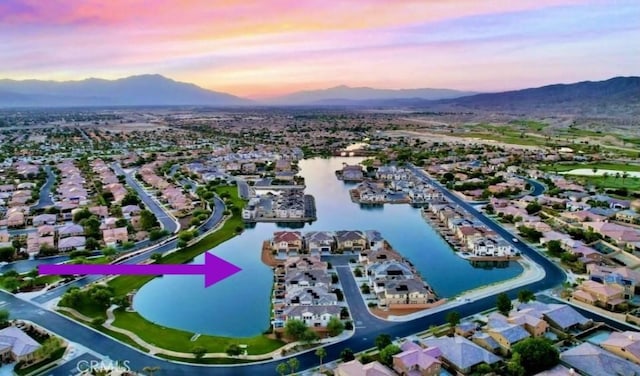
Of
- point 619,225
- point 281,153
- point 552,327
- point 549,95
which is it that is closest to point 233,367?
point 552,327

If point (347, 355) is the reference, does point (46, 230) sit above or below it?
above

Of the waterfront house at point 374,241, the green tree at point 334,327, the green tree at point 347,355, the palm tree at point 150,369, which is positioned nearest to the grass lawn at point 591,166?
the waterfront house at point 374,241

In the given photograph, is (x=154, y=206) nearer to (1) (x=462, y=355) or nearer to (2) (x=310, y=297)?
(2) (x=310, y=297)

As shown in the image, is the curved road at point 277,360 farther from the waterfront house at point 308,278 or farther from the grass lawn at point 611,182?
the grass lawn at point 611,182

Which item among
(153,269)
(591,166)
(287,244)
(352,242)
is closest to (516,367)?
(352,242)

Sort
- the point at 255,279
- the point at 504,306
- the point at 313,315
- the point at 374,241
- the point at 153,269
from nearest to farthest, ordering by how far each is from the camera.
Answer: the point at 313,315 < the point at 504,306 < the point at 255,279 < the point at 153,269 < the point at 374,241

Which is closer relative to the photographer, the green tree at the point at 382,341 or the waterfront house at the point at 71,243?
the green tree at the point at 382,341

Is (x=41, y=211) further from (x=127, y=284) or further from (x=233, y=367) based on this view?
(x=233, y=367)
